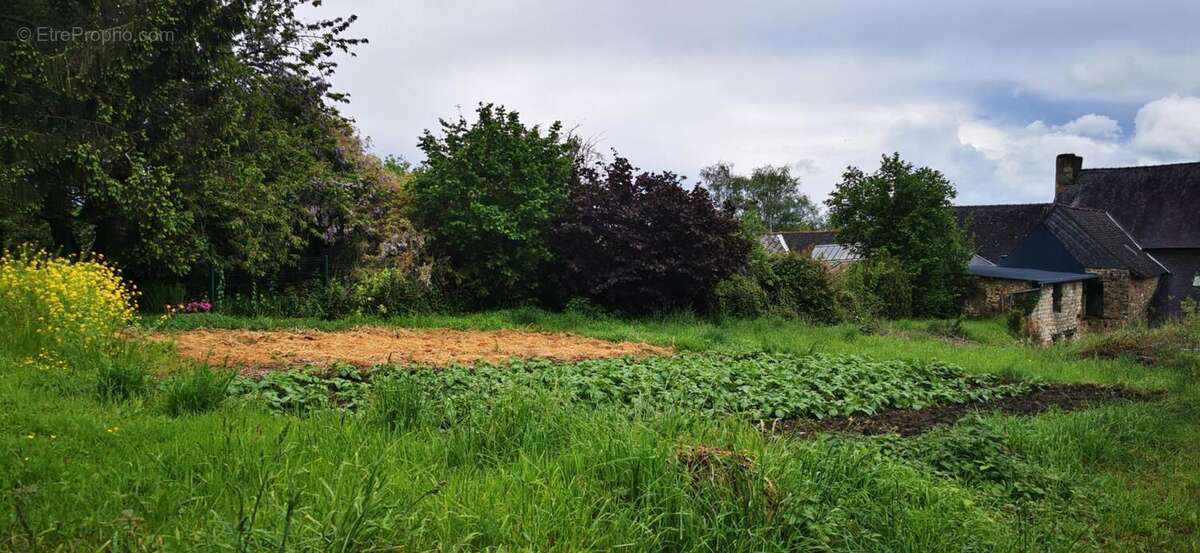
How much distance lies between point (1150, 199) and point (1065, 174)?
4.54 meters

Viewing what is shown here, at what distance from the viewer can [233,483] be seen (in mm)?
3658

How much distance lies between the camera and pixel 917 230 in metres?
25.2

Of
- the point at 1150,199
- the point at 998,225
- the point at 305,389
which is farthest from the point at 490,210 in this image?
the point at 1150,199

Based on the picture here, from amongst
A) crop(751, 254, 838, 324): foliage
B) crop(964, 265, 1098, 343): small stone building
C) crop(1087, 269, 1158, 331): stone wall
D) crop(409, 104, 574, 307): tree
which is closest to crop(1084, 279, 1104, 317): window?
crop(1087, 269, 1158, 331): stone wall

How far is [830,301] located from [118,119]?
55.5 ft

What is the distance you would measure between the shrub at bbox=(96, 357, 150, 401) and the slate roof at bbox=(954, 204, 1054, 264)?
37572mm

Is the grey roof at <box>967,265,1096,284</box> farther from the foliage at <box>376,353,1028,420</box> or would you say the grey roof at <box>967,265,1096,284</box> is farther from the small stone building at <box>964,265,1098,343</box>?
the foliage at <box>376,353,1028,420</box>

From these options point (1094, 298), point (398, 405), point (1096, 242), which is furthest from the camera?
point (1096, 242)

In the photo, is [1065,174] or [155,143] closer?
[155,143]

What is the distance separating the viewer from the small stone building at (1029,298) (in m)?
25.7

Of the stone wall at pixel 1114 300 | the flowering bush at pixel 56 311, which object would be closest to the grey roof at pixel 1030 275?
the stone wall at pixel 1114 300

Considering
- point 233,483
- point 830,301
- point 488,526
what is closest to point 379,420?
point 233,483

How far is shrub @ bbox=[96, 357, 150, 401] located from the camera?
582 centimetres

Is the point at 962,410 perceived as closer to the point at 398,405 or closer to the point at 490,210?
the point at 398,405
